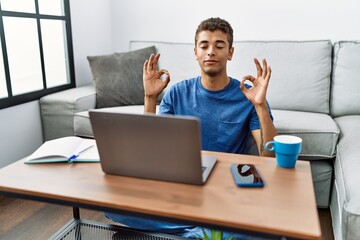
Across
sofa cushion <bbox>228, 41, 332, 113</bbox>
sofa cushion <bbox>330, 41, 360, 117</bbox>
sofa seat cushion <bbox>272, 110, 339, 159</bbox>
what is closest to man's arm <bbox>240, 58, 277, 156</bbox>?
sofa seat cushion <bbox>272, 110, 339, 159</bbox>

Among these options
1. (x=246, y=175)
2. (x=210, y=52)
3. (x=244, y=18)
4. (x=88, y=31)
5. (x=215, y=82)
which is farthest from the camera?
(x=88, y=31)

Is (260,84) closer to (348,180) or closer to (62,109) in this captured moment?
(348,180)

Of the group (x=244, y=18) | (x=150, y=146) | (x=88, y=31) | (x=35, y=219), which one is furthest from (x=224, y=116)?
(x=88, y=31)

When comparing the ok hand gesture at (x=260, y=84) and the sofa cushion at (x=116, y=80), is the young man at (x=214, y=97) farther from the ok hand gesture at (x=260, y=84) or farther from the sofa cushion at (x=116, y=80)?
the sofa cushion at (x=116, y=80)

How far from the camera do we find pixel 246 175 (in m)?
0.95

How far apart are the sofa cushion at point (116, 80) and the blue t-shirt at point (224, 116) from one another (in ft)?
3.61

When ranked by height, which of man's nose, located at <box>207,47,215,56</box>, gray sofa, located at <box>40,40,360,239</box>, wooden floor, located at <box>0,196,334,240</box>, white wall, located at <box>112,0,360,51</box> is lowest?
wooden floor, located at <box>0,196,334,240</box>

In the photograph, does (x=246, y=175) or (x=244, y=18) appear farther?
(x=244, y=18)

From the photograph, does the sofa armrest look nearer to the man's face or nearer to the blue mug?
the man's face

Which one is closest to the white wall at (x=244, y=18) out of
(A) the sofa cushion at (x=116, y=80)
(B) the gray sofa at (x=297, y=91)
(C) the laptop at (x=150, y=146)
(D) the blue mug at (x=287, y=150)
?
(B) the gray sofa at (x=297, y=91)

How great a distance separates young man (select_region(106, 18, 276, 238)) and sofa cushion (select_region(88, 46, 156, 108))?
103 centimetres

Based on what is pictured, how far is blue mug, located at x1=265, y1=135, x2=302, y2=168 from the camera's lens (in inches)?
38.9

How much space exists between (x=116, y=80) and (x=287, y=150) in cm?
177

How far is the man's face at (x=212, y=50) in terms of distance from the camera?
1365 mm
